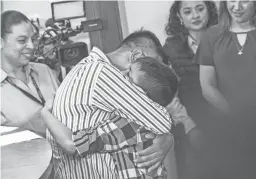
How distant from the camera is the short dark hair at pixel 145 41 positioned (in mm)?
1015

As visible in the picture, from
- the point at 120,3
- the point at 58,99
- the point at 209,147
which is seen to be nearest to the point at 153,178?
the point at 209,147

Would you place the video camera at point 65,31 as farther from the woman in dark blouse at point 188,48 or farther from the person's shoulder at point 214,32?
the person's shoulder at point 214,32

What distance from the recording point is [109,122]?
808 mm

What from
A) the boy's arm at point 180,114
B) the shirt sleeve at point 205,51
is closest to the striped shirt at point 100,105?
the boy's arm at point 180,114

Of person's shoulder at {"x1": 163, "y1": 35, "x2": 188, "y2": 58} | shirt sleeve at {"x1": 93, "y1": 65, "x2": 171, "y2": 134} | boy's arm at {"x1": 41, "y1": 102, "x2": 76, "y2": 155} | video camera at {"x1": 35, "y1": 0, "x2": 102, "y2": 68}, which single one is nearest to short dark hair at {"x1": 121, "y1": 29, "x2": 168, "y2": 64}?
person's shoulder at {"x1": 163, "y1": 35, "x2": 188, "y2": 58}

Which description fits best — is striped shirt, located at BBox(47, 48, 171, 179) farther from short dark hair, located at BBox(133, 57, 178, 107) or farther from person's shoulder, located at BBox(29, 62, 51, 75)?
person's shoulder, located at BBox(29, 62, 51, 75)

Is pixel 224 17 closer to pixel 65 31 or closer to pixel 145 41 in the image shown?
pixel 145 41

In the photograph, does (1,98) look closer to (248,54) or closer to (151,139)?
(151,139)

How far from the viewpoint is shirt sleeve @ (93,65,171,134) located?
788mm

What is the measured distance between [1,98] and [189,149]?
648mm

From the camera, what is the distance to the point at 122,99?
0.79 meters

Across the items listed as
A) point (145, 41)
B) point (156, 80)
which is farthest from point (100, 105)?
point (145, 41)

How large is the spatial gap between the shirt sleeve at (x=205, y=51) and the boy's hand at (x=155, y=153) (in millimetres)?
282

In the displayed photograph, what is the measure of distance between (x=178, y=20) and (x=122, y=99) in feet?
1.34
